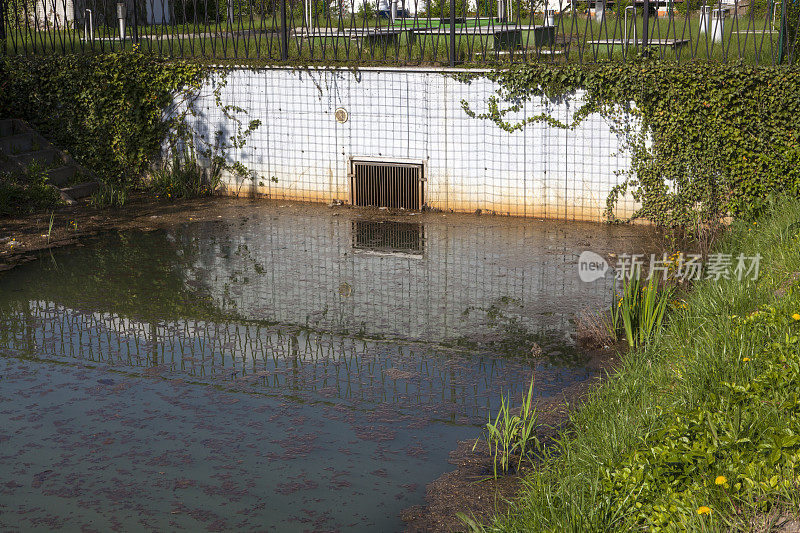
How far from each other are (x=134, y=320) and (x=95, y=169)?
6.04 metres

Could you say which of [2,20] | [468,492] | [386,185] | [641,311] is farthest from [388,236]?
[2,20]

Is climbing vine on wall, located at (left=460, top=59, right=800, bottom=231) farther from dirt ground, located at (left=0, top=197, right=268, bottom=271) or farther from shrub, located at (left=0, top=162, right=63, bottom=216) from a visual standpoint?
shrub, located at (left=0, top=162, right=63, bottom=216)

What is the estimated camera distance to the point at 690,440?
434 centimetres

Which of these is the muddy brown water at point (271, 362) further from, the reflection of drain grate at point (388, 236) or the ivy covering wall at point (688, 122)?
the ivy covering wall at point (688, 122)

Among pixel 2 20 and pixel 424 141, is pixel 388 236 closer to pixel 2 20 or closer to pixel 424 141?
pixel 424 141

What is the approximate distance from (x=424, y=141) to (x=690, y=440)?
7.51 metres

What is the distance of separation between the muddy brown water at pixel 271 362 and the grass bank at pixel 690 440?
2.50 feet

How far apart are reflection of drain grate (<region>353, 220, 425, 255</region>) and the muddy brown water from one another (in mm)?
49

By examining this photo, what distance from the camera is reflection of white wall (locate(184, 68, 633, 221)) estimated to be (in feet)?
35.0

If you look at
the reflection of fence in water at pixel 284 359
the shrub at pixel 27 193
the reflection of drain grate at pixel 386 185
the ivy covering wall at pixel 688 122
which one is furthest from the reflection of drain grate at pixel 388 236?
the shrub at pixel 27 193

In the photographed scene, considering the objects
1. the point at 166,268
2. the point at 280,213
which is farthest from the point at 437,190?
the point at 166,268

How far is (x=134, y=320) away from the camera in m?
7.58

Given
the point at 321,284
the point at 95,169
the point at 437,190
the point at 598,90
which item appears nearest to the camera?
the point at 321,284

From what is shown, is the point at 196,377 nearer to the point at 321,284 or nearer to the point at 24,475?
the point at 24,475
